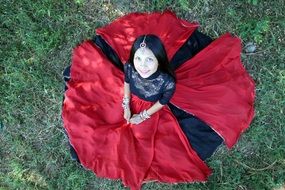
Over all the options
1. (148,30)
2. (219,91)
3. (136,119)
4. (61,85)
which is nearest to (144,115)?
(136,119)

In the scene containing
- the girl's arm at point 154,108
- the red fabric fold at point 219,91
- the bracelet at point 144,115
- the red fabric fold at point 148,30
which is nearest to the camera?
the girl's arm at point 154,108

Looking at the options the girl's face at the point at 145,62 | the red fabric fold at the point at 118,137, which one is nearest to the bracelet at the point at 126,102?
the red fabric fold at the point at 118,137

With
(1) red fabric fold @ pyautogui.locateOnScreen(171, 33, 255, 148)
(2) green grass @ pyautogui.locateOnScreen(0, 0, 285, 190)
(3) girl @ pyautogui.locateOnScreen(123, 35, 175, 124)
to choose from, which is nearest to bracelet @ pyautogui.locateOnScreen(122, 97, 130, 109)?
(3) girl @ pyautogui.locateOnScreen(123, 35, 175, 124)

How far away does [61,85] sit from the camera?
447 centimetres

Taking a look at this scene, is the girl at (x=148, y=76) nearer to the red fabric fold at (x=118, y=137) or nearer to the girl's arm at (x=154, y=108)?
the girl's arm at (x=154, y=108)

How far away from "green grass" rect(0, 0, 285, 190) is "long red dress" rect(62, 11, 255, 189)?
24cm

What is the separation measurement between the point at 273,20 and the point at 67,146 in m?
2.29

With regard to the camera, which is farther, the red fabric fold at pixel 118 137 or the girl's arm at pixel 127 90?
the red fabric fold at pixel 118 137

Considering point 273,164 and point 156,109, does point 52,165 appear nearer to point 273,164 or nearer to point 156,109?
point 156,109

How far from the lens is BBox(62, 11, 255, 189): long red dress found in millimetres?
4023

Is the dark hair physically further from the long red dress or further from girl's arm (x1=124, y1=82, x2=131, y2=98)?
the long red dress

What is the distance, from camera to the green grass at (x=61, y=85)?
14.0ft

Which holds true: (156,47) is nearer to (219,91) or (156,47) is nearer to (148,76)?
(148,76)

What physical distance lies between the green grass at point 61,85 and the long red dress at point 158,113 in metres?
0.24
